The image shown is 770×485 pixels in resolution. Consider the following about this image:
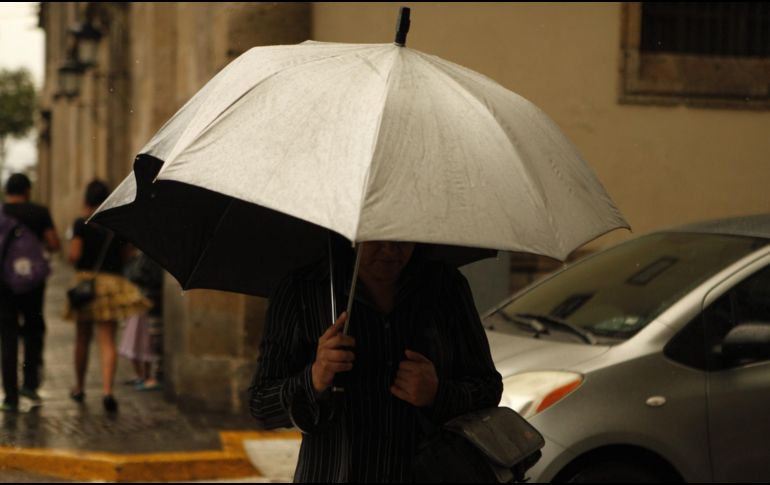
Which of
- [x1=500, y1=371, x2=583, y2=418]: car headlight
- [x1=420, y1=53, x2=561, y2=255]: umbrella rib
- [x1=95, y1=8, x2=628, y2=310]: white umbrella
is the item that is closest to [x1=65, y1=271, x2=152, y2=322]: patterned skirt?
[x1=500, y1=371, x2=583, y2=418]: car headlight

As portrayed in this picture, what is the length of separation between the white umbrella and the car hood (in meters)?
2.15

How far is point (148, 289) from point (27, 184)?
1703mm

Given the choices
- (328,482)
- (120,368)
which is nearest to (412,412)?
(328,482)

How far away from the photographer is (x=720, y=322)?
5387 mm

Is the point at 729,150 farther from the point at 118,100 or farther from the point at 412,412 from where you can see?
the point at 118,100

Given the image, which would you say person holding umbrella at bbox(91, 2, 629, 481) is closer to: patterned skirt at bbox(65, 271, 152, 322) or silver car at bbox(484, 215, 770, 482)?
silver car at bbox(484, 215, 770, 482)

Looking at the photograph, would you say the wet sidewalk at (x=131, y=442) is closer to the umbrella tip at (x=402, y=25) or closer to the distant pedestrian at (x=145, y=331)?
the distant pedestrian at (x=145, y=331)

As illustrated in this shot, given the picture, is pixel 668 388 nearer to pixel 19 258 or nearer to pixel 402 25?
pixel 402 25

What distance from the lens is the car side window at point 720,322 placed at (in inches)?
209

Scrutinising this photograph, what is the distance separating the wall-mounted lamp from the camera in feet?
55.6

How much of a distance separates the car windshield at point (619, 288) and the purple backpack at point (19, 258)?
4580 millimetres

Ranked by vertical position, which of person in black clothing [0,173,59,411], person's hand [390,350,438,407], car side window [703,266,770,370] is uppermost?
person's hand [390,350,438,407]

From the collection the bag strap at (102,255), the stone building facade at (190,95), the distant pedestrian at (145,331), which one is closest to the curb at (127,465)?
the stone building facade at (190,95)

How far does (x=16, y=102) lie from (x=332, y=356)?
2244 inches
